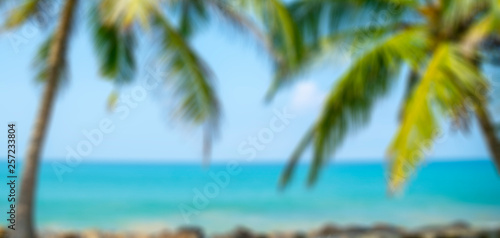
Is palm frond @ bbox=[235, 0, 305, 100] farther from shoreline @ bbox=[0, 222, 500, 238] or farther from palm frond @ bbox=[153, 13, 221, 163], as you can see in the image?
shoreline @ bbox=[0, 222, 500, 238]

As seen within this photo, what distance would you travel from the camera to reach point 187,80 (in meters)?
5.84

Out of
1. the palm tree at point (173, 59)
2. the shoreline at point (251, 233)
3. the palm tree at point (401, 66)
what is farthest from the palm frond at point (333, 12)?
the shoreline at point (251, 233)

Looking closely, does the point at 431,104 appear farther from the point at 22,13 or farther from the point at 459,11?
the point at 22,13

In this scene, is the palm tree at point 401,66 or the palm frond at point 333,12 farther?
the palm frond at point 333,12

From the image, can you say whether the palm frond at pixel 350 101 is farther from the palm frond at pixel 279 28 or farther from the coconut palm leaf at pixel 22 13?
the coconut palm leaf at pixel 22 13

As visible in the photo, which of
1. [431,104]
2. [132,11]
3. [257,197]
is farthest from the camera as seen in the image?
[257,197]

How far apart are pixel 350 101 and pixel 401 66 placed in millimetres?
654

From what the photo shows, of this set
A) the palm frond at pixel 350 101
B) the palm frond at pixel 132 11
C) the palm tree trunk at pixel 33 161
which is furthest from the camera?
the palm frond at pixel 350 101

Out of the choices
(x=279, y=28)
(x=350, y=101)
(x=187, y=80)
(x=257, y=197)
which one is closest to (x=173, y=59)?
(x=187, y=80)

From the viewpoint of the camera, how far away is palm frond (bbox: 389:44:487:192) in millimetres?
4754

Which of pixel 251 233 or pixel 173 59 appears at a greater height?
pixel 173 59

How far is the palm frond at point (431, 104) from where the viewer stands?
4.75 metres

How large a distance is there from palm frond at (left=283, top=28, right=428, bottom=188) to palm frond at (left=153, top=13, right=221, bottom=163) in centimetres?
108

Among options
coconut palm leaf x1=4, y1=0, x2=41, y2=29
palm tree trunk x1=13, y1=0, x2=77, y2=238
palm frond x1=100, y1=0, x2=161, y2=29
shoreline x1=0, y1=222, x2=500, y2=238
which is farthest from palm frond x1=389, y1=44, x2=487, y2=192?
coconut palm leaf x1=4, y1=0, x2=41, y2=29
